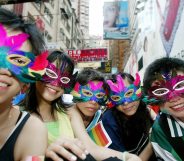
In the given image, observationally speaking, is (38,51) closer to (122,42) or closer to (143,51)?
(143,51)

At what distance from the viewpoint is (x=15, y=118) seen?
4.56 feet

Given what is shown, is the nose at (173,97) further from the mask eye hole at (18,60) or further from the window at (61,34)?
the window at (61,34)

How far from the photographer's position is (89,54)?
1686cm

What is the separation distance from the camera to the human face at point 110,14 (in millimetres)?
17250

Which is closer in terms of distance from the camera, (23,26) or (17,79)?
(17,79)

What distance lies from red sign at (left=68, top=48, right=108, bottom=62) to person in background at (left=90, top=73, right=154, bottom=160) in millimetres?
13904

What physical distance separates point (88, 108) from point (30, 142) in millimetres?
1359

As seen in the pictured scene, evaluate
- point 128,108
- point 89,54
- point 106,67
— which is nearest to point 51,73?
point 128,108

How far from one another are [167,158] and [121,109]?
672mm

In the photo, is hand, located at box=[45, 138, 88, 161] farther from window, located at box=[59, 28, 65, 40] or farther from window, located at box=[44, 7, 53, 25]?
window, located at box=[59, 28, 65, 40]

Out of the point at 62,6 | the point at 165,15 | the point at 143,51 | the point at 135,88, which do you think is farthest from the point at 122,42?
the point at 135,88

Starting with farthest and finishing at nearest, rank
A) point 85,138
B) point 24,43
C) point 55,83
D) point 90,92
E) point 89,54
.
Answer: point 89,54 < point 90,92 < point 55,83 < point 85,138 < point 24,43

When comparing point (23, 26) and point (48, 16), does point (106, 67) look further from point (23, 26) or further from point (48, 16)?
point (23, 26)

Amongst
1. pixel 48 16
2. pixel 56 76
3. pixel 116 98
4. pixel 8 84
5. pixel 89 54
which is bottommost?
pixel 89 54
